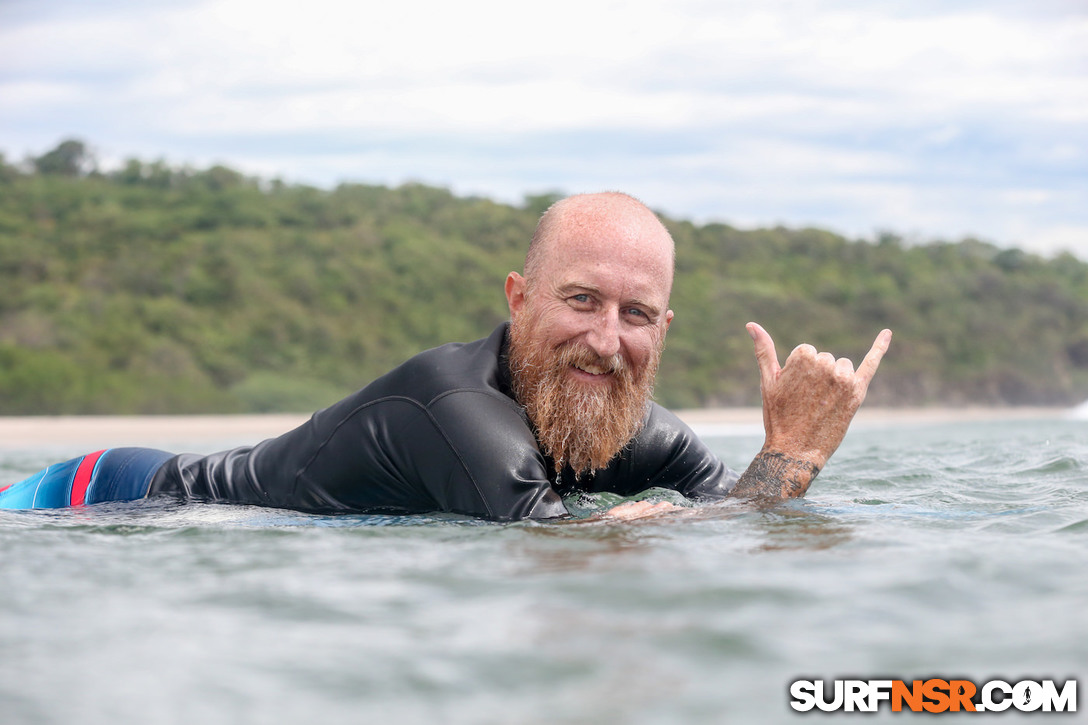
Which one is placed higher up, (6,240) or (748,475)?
(6,240)

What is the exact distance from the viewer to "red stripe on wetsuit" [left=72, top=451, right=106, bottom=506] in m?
4.59

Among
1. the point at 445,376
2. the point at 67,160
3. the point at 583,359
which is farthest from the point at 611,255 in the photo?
the point at 67,160

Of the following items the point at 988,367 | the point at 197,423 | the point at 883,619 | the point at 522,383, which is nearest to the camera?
the point at 883,619

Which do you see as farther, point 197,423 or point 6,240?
point 6,240

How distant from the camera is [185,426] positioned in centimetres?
2139

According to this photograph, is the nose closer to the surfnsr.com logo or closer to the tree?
the surfnsr.com logo

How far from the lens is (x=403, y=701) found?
196 centimetres

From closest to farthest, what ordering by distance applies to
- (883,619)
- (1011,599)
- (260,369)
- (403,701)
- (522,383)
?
(403,701)
(883,619)
(1011,599)
(522,383)
(260,369)

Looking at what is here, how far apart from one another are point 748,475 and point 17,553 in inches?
95.7

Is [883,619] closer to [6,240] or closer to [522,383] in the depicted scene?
[522,383]

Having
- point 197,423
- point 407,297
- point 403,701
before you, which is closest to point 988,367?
point 407,297

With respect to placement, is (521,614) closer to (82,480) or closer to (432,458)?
(432,458)

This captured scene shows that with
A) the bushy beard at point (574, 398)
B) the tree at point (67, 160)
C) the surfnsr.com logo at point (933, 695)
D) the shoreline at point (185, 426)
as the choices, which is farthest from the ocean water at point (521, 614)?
the tree at point (67, 160)

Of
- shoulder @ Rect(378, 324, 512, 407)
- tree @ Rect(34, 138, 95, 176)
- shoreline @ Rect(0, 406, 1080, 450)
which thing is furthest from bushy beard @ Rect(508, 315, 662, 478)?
tree @ Rect(34, 138, 95, 176)
